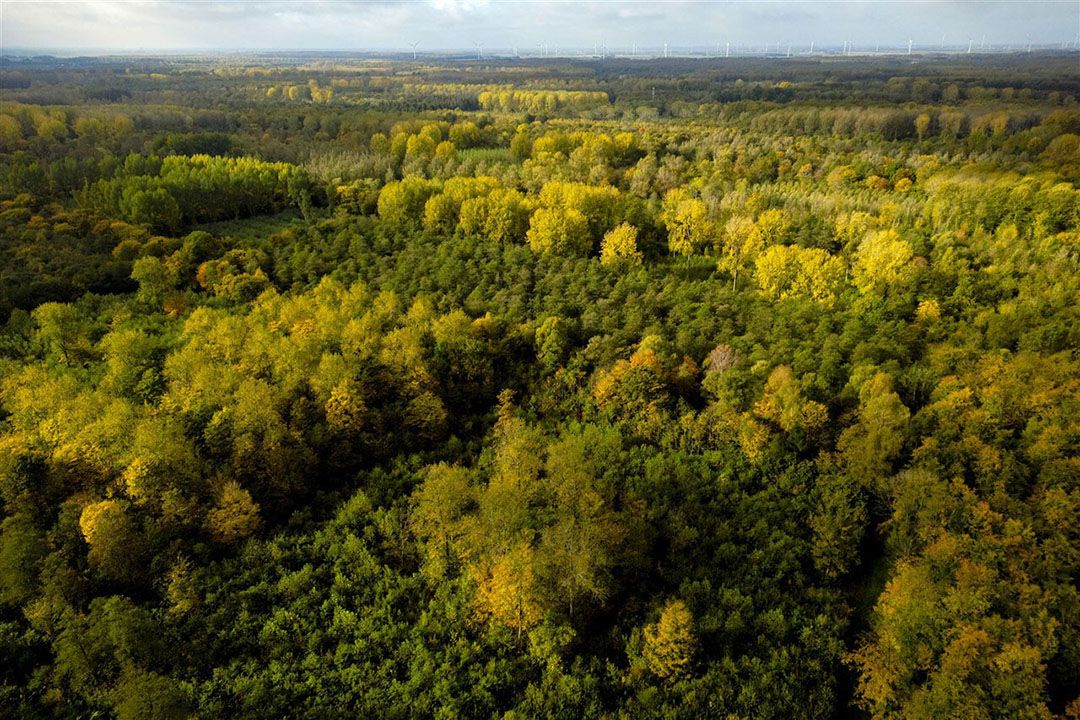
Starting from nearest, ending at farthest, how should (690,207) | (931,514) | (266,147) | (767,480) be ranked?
(931,514) < (767,480) < (690,207) < (266,147)

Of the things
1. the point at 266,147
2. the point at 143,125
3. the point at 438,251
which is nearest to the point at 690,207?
the point at 438,251

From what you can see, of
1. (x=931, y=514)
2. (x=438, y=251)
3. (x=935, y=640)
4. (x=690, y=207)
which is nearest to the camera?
(x=935, y=640)

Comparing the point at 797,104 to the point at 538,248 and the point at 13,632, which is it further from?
the point at 13,632

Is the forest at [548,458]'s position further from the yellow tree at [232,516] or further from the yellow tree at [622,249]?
the yellow tree at [622,249]

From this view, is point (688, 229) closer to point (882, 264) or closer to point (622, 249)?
point (622, 249)

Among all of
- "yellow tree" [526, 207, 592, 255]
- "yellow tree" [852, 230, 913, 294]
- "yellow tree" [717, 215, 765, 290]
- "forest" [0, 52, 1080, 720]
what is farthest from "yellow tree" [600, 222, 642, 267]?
"yellow tree" [852, 230, 913, 294]

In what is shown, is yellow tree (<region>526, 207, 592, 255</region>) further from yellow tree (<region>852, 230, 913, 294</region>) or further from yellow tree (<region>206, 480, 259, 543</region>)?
yellow tree (<region>206, 480, 259, 543</region>)

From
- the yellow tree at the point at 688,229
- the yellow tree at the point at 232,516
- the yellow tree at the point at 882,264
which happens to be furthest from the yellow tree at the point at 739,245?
the yellow tree at the point at 232,516

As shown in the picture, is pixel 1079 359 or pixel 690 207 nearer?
pixel 1079 359
